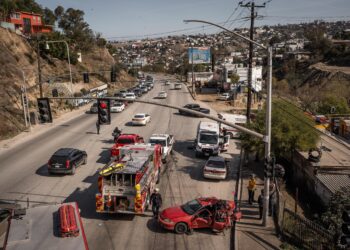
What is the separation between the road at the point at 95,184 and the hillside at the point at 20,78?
13.9 feet

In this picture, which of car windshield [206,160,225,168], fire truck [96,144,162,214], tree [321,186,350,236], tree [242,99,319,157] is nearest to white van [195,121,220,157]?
tree [242,99,319,157]

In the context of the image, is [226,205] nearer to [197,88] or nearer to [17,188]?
[17,188]

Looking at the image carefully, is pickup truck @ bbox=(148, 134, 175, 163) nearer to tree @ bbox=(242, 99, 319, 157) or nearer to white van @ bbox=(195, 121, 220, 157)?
white van @ bbox=(195, 121, 220, 157)

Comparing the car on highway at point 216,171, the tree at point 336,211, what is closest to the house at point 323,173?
the tree at point 336,211

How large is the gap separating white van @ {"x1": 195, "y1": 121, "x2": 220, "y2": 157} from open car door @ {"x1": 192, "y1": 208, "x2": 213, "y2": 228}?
38.3 feet

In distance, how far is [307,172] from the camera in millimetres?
22406

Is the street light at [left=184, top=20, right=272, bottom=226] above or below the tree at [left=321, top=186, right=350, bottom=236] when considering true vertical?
above

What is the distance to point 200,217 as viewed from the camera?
51.4ft

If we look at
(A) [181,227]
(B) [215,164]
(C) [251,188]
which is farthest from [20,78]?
(A) [181,227]

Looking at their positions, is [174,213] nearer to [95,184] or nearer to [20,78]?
[95,184]

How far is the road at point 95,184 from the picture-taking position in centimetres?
1508

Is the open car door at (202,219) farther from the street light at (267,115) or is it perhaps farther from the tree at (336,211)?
the tree at (336,211)

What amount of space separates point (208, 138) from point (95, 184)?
33.0 feet

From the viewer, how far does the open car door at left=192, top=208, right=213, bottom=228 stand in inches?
614
